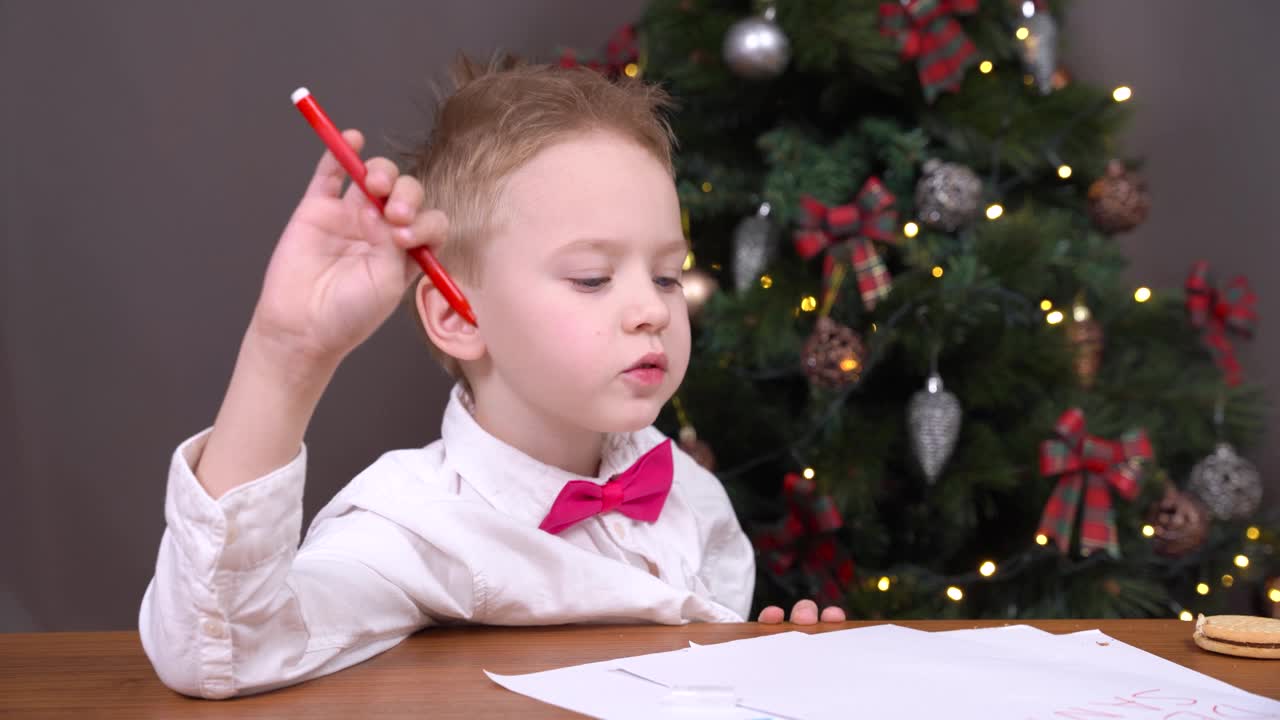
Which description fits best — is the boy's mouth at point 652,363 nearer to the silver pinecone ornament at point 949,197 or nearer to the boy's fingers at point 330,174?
the boy's fingers at point 330,174

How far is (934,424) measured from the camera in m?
1.55

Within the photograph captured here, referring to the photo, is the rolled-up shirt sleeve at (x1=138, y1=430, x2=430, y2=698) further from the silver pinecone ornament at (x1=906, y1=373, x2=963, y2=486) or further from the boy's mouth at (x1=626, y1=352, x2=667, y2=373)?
the silver pinecone ornament at (x1=906, y1=373, x2=963, y2=486)

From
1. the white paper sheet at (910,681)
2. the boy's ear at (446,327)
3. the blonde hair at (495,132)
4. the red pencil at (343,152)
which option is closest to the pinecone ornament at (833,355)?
the blonde hair at (495,132)

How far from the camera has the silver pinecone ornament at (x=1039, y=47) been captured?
70.1 inches

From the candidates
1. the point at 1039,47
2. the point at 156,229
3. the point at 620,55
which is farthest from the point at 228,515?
the point at 156,229

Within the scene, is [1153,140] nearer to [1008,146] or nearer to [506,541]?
[1008,146]

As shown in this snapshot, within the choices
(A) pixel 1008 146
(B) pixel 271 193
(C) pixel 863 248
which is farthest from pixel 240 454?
(B) pixel 271 193

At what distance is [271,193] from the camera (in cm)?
213

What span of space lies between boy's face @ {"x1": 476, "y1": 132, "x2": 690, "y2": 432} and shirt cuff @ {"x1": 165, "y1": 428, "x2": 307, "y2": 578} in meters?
0.31

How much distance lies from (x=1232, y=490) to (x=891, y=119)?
81 cm

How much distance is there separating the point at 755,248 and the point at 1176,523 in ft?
2.41

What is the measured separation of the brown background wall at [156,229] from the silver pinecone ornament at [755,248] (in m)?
0.69

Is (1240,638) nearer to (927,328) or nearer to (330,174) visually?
(330,174)

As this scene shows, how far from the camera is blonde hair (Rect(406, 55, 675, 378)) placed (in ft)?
3.18
